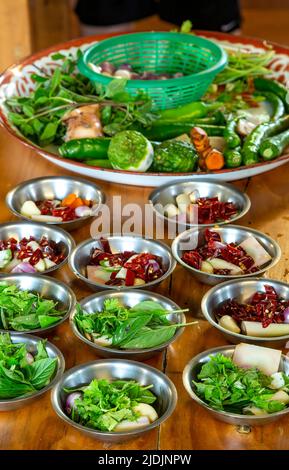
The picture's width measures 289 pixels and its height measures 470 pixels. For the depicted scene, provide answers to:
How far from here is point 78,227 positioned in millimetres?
2203

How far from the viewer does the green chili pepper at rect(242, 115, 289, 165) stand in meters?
2.42

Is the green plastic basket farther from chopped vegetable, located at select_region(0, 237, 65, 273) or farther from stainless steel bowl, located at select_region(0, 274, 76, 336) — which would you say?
stainless steel bowl, located at select_region(0, 274, 76, 336)

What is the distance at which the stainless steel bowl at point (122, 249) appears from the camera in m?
1.96

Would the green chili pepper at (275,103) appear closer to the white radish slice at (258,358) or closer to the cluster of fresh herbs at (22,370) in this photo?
the white radish slice at (258,358)

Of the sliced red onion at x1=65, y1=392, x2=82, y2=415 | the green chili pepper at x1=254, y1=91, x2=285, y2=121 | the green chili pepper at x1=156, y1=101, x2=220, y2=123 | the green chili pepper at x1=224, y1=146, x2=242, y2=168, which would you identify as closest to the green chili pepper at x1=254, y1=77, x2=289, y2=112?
the green chili pepper at x1=254, y1=91, x2=285, y2=121

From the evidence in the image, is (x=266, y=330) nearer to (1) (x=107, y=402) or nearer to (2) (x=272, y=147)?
(1) (x=107, y=402)

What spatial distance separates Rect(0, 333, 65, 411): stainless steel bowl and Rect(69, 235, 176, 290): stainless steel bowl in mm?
261

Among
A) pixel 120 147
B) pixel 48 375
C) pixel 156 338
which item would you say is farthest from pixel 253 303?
pixel 120 147

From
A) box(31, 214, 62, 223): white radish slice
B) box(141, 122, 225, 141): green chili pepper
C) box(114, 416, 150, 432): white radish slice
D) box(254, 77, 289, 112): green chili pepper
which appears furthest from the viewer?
box(254, 77, 289, 112): green chili pepper

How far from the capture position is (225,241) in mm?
2102

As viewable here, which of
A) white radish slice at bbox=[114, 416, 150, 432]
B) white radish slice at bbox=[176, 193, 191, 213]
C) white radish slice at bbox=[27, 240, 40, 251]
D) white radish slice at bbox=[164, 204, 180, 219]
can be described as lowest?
white radish slice at bbox=[164, 204, 180, 219]

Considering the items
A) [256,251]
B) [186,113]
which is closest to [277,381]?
[256,251]

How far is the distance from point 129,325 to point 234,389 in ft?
0.90

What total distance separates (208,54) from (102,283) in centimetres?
130
